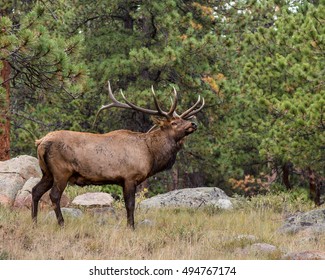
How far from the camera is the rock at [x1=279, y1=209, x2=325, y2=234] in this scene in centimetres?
941

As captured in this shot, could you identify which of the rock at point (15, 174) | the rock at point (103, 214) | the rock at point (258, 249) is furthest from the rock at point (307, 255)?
the rock at point (15, 174)

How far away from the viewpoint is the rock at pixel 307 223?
941cm

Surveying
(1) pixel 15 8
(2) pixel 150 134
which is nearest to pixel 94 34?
(1) pixel 15 8

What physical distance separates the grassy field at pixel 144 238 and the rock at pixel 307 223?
223mm

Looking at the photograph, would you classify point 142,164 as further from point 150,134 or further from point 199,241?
point 199,241

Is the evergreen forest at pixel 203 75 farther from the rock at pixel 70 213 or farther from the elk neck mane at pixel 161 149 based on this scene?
the elk neck mane at pixel 161 149

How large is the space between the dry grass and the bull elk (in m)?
0.52

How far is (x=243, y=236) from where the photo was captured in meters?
8.85

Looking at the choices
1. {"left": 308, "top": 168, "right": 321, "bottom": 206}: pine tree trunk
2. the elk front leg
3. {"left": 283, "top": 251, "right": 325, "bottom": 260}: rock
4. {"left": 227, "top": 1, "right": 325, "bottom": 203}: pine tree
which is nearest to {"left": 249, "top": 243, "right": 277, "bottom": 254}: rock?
{"left": 283, "top": 251, "right": 325, "bottom": 260}: rock

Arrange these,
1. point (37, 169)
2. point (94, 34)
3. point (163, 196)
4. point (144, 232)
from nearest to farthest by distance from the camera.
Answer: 1. point (144, 232)
2. point (37, 169)
3. point (163, 196)
4. point (94, 34)

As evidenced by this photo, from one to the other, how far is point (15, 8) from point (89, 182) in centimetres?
681

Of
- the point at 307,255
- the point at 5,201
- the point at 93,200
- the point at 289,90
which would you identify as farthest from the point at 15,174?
the point at 289,90

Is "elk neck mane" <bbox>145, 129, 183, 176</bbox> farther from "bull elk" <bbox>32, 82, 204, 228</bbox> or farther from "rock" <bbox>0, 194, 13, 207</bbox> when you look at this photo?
"rock" <bbox>0, 194, 13, 207</bbox>

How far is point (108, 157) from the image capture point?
932 centimetres
